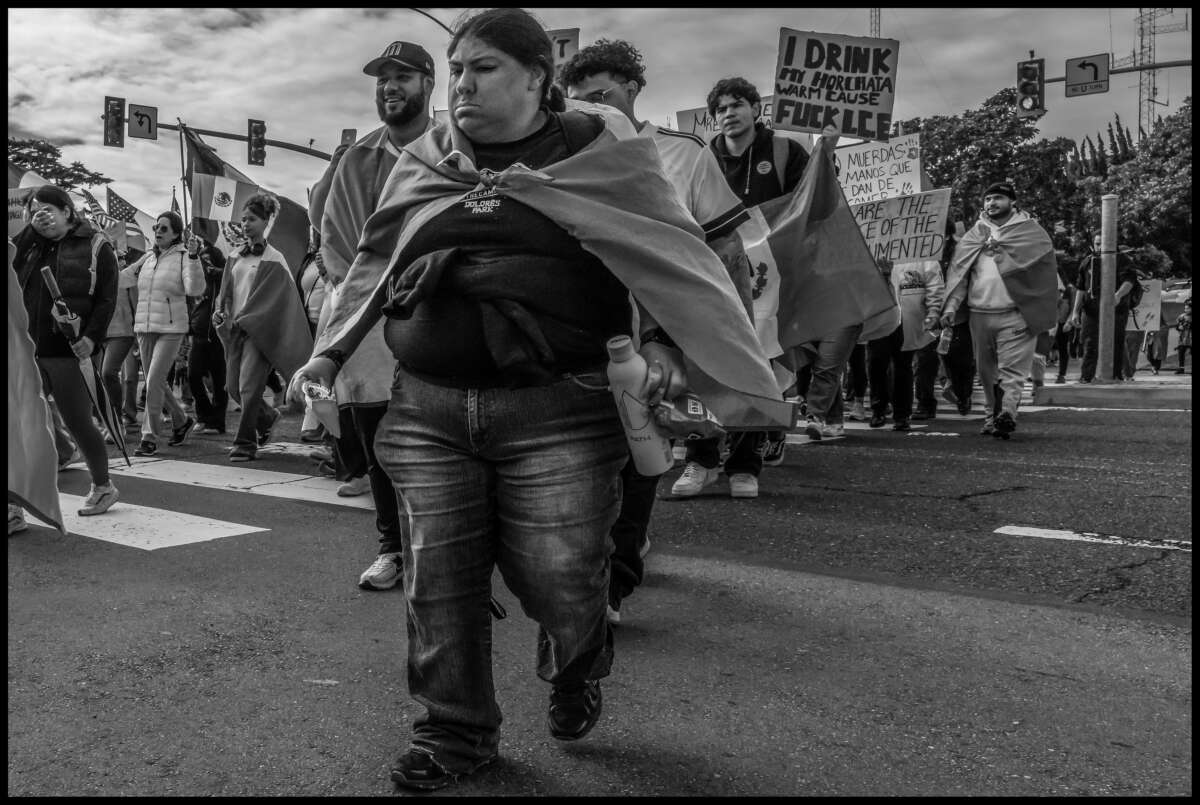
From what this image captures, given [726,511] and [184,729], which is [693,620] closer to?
[184,729]

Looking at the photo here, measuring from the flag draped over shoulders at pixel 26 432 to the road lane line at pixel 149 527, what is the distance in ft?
10.2

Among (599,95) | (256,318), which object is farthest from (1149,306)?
(599,95)

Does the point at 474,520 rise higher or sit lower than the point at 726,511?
higher

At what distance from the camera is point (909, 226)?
1178cm

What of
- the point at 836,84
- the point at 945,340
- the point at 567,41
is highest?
the point at 567,41

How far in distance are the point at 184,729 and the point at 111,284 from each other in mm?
4242

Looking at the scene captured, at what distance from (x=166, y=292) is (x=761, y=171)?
5.70m

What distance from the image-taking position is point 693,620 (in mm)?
4078

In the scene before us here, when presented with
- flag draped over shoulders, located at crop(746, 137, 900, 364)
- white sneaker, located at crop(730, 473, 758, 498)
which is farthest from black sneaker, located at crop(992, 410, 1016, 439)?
white sneaker, located at crop(730, 473, 758, 498)

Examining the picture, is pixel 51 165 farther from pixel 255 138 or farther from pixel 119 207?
pixel 119 207

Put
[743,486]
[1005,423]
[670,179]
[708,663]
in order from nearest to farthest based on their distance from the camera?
[670,179] → [708,663] → [743,486] → [1005,423]

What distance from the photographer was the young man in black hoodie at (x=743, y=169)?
6.53m

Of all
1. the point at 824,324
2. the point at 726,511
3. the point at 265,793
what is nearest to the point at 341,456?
the point at 726,511

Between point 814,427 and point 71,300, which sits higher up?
point 71,300
